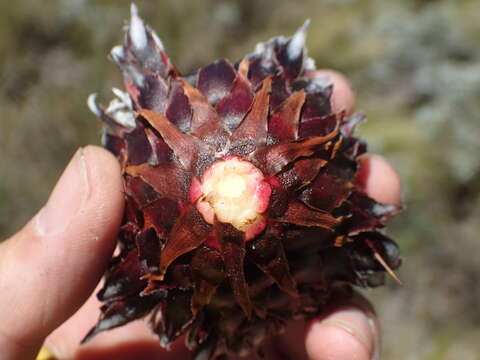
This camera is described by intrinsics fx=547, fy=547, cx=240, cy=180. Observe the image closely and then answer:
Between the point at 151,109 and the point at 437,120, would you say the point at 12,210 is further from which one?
the point at 437,120

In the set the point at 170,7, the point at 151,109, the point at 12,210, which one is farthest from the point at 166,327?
the point at 170,7

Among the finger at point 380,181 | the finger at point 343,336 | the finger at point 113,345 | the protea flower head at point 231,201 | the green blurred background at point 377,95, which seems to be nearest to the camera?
the protea flower head at point 231,201

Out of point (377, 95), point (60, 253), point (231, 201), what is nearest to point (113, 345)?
point (60, 253)

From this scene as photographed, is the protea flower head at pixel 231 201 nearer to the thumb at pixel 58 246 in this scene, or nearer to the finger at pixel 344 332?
the thumb at pixel 58 246

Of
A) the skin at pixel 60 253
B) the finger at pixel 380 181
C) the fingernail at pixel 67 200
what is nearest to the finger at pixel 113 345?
the skin at pixel 60 253

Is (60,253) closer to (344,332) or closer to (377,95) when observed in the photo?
(344,332)

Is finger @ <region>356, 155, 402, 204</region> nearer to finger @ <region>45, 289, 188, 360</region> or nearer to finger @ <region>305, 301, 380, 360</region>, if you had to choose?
finger @ <region>305, 301, 380, 360</region>
